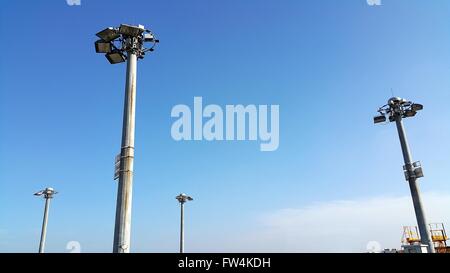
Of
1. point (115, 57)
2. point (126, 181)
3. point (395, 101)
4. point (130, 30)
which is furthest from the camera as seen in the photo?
point (395, 101)

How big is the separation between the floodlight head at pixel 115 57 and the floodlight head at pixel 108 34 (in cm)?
47

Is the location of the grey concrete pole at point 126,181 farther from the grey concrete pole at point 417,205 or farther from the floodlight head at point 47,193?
the floodlight head at point 47,193

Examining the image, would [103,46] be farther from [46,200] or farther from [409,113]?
[46,200]

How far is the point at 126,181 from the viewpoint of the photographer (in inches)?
383

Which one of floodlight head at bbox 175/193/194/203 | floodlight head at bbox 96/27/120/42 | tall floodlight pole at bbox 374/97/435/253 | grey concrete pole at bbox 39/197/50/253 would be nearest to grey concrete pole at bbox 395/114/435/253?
tall floodlight pole at bbox 374/97/435/253

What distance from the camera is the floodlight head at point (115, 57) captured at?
38.8 feet

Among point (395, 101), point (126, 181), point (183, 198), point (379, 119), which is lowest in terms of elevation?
point (126, 181)

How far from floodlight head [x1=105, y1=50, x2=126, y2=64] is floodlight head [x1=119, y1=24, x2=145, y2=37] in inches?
28.0

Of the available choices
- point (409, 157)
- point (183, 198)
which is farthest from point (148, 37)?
point (183, 198)

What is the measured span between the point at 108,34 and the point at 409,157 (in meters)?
17.5

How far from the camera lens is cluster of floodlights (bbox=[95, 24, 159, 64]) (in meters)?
11.6
